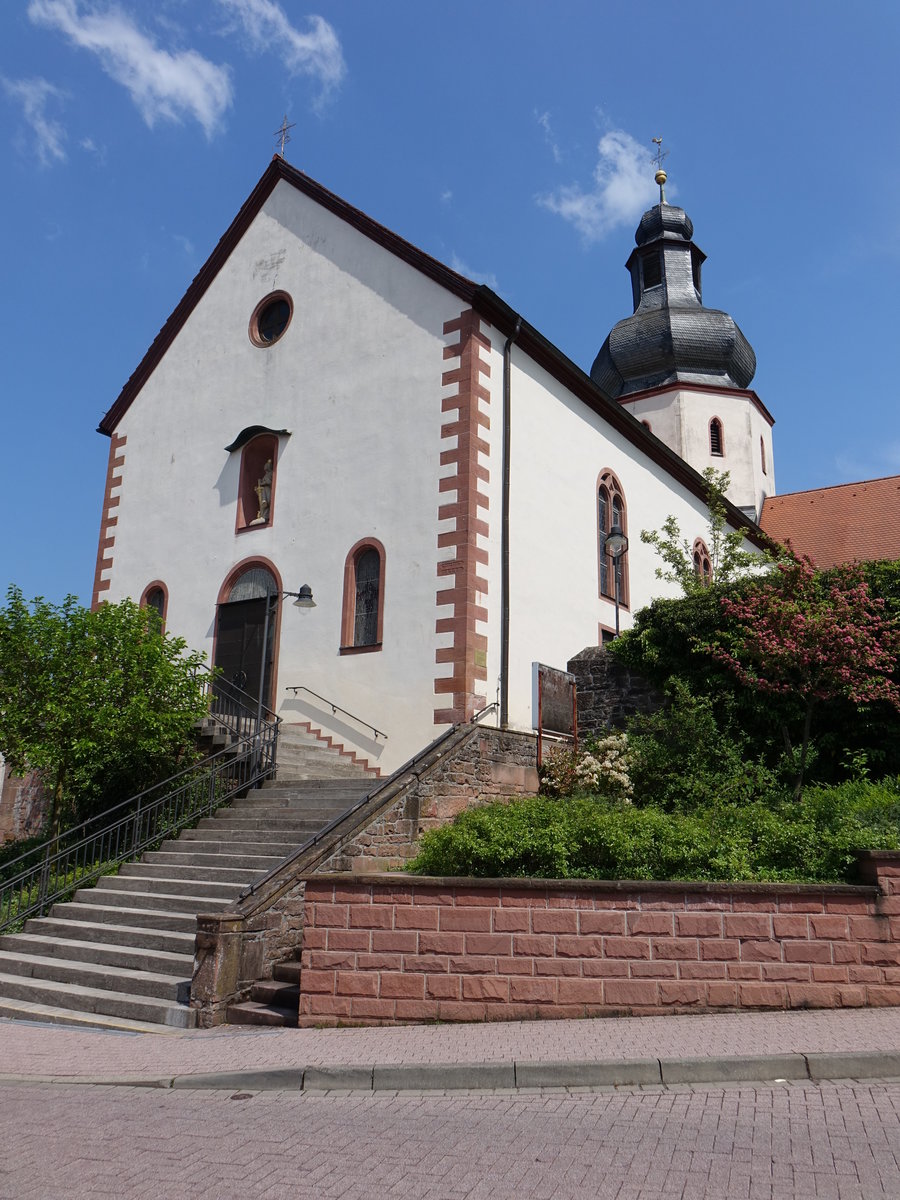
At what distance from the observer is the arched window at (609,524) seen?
19.2m

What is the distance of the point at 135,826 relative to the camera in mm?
12539

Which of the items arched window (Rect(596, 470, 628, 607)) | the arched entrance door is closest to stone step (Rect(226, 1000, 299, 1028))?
the arched entrance door

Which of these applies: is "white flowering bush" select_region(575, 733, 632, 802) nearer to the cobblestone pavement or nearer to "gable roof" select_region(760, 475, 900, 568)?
the cobblestone pavement

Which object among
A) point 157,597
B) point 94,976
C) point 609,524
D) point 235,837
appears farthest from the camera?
point 609,524

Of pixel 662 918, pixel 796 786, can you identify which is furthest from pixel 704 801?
pixel 662 918

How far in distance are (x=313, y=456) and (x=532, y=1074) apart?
1281 centimetres

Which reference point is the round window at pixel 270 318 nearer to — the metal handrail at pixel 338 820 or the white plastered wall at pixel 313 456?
the white plastered wall at pixel 313 456

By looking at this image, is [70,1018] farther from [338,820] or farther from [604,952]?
[604,952]

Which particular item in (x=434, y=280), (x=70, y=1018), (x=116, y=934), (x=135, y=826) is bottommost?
(x=70, y=1018)

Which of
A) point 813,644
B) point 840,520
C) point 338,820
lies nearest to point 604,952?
point 338,820

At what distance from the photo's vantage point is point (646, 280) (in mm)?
37000

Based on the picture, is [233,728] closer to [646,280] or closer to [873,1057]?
[873,1057]

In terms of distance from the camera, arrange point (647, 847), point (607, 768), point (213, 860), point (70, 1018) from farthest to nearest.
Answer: point (607, 768)
point (213, 860)
point (70, 1018)
point (647, 847)

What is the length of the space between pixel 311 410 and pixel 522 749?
7623 millimetres
